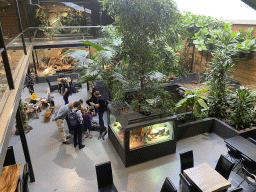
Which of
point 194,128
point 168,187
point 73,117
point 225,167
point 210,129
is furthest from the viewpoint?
point 210,129

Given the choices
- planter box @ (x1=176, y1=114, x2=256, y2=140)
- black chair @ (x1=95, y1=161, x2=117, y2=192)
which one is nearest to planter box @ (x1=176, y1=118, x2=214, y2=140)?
planter box @ (x1=176, y1=114, x2=256, y2=140)

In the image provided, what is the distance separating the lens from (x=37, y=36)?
35.4ft

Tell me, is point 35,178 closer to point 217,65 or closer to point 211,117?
point 211,117

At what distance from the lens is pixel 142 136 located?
5262 millimetres

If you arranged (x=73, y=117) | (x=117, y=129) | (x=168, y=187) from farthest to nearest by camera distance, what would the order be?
1. (x=117, y=129)
2. (x=73, y=117)
3. (x=168, y=187)

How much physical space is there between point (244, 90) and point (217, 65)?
1.19m

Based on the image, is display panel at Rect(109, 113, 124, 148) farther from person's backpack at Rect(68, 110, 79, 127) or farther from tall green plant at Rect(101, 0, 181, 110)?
person's backpack at Rect(68, 110, 79, 127)

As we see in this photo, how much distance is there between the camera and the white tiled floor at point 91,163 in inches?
183

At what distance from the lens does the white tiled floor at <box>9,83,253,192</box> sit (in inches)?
183

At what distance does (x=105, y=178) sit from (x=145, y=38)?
11.5ft

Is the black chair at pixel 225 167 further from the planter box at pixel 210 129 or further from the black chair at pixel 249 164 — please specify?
the planter box at pixel 210 129

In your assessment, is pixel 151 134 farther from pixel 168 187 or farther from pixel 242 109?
pixel 242 109

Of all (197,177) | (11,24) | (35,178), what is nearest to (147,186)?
(197,177)

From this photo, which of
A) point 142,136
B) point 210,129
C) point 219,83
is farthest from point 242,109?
point 142,136
